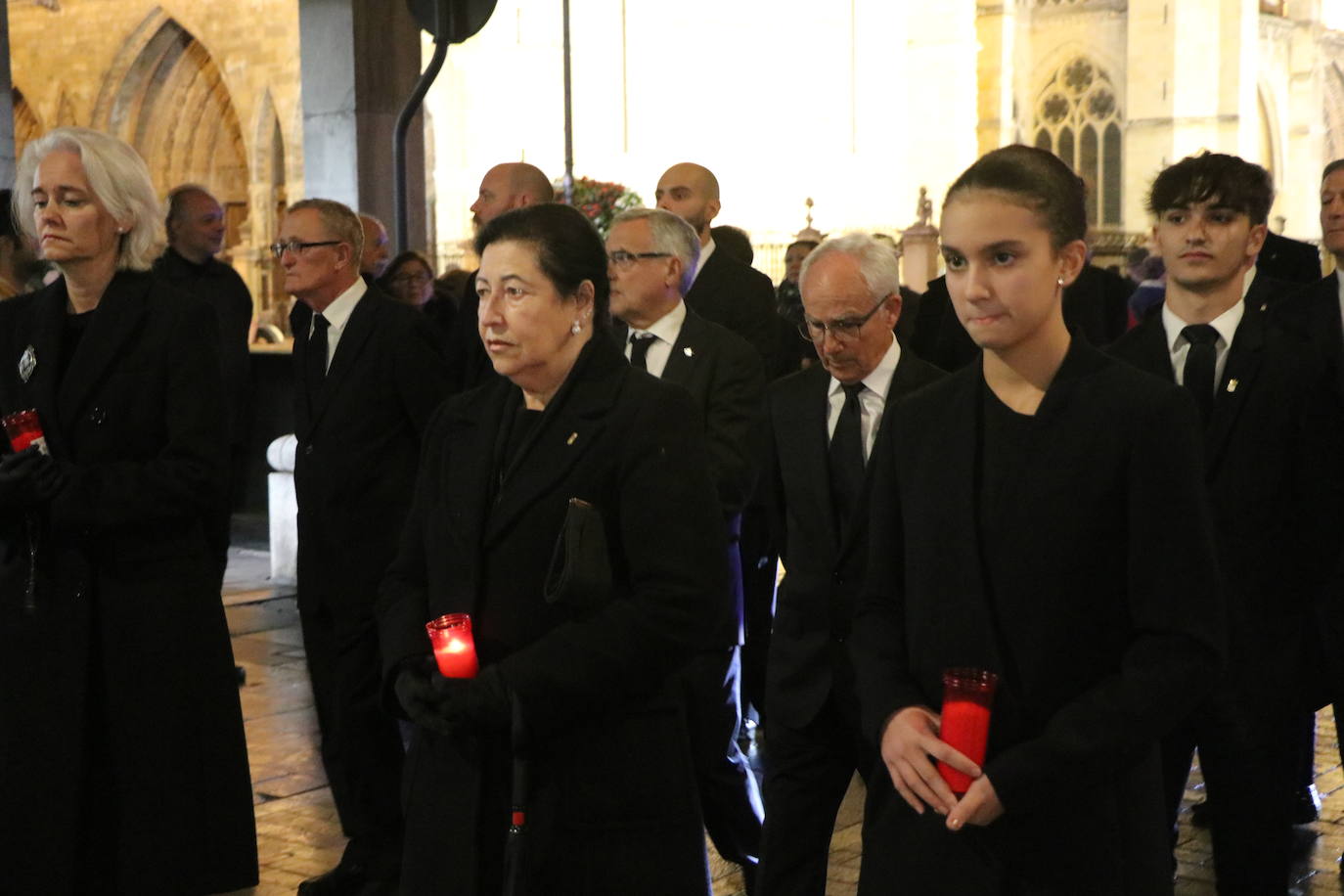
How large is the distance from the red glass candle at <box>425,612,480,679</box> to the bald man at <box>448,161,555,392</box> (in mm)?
3205

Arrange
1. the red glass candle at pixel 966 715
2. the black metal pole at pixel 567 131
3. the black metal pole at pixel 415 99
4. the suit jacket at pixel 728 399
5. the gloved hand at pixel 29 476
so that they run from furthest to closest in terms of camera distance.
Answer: the black metal pole at pixel 567 131
the black metal pole at pixel 415 99
the suit jacket at pixel 728 399
the gloved hand at pixel 29 476
the red glass candle at pixel 966 715

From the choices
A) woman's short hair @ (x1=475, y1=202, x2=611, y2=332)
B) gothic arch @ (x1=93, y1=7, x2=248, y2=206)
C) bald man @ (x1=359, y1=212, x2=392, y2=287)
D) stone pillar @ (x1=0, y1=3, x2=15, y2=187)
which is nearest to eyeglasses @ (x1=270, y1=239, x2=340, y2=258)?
woman's short hair @ (x1=475, y1=202, x2=611, y2=332)

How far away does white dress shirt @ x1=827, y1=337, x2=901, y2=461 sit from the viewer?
4.68m

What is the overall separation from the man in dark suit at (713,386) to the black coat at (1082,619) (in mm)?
A: 2253

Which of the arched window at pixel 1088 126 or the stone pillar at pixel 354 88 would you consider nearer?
the stone pillar at pixel 354 88

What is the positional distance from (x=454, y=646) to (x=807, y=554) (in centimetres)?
156

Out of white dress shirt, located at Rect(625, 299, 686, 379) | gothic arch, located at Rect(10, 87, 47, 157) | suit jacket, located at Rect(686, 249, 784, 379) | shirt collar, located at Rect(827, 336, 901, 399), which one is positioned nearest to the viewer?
shirt collar, located at Rect(827, 336, 901, 399)

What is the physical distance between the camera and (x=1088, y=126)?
4709cm

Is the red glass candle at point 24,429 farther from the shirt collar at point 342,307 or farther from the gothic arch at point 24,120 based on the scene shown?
the gothic arch at point 24,120

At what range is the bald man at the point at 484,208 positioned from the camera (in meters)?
6.49

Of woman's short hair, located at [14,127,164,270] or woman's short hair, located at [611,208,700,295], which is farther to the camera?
woman's short hair, located at [611,208,700,295]

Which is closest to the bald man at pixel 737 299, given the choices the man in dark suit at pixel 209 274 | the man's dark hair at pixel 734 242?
the man's dark hair at pixel 734 242

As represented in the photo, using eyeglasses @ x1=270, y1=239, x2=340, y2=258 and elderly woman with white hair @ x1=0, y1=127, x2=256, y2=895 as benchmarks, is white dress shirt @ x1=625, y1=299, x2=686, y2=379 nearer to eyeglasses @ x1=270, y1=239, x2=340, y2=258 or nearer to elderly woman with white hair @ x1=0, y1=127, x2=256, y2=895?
eyeglasses @ x1=270, y1=239, x2=340, y2=258

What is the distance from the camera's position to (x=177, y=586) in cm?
459
